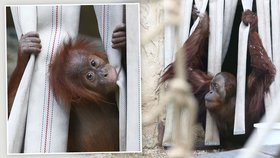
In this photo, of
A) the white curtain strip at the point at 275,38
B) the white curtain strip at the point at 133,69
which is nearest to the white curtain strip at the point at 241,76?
the white curtain strip at the point at 275,38

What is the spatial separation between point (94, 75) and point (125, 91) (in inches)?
7.4

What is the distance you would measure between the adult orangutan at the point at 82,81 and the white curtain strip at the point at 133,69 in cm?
5

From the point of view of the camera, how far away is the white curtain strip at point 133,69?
10.6ft

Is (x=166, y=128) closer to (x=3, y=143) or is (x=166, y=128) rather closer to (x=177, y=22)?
(x=3, y=143)

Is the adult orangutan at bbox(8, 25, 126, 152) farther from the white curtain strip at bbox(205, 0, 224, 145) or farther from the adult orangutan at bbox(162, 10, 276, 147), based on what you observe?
the white curtain strip at bbox(205, 0, 224, 145)

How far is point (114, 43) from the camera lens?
10.5 feet

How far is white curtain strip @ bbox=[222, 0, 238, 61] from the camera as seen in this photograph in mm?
3297

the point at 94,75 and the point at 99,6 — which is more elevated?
the point at 99,6

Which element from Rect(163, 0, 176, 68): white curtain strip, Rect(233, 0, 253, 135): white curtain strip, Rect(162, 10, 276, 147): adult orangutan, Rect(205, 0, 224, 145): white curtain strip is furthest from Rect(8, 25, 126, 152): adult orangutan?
Rect(233, 0, 253, 135): white curtain strip

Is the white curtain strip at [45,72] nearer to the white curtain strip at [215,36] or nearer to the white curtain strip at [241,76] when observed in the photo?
the white curtain strip at [215,36]

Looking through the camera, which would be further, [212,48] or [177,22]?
[212,48]

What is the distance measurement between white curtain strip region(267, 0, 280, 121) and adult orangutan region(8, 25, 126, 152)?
83 cm

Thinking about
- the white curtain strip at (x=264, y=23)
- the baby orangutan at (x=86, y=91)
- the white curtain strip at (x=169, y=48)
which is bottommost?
the baby orangutan at (x=86, y=91)

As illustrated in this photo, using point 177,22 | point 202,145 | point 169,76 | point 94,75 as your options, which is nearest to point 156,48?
point 169,76
